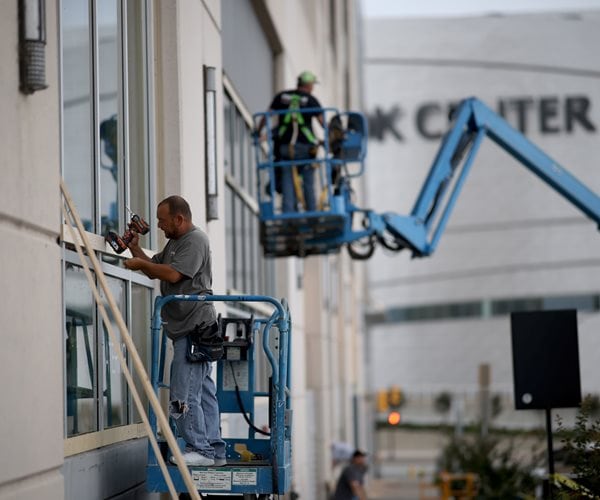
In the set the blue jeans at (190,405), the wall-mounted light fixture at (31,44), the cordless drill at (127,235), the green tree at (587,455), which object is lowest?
the green tree at (587,455)

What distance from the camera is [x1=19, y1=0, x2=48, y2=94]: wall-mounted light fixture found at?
5129 millimetres

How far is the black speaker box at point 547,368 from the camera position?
1067cm

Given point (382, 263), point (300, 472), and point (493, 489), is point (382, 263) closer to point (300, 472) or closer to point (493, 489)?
point (493, 489)

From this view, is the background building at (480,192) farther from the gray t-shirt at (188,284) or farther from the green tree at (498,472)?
the gray t-shirt at (188,284)

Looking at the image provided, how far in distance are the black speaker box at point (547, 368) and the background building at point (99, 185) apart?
Answer: 110 inches

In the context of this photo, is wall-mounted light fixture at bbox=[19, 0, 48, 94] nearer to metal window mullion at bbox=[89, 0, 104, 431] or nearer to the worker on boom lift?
metal window mullion at bbox=[89, 0, 104, 431]

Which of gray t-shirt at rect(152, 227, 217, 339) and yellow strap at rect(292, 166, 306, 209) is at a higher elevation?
yellow strap at rect(292, 166, 306, 209)

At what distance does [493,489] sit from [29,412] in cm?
1844

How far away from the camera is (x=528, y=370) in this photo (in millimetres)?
10719

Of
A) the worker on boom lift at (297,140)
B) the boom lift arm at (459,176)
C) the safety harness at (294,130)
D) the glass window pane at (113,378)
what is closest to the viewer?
the glass window pane at (113,378)

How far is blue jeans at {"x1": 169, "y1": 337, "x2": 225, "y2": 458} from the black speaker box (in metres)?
4.39

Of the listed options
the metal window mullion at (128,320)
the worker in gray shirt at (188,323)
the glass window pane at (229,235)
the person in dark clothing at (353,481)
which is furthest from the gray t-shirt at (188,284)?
the person in dark clothing at (353,481)

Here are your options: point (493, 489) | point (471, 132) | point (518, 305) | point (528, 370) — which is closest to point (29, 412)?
point (528, 370)

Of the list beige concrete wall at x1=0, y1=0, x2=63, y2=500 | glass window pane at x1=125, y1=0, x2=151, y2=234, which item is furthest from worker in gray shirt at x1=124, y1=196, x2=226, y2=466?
glass window pane at x1=125, y1=0, x2=151, y2=234
